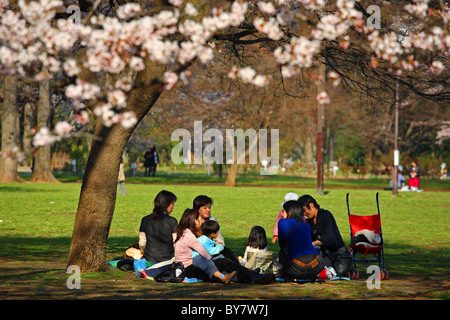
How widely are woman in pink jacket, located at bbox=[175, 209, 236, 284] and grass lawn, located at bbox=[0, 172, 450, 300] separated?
17cm

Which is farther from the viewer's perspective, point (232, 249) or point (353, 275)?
point (232, 249)

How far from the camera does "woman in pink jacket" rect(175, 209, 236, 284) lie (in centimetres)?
943

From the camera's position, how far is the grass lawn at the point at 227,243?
27.9 feet

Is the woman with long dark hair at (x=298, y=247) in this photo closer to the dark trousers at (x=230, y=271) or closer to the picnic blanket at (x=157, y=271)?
the picnic blanket at (x=157, y=271)

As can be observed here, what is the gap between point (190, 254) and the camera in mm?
9617

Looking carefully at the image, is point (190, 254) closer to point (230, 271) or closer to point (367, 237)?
point (230, 271)

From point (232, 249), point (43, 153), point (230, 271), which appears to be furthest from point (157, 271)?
point (43, 153)

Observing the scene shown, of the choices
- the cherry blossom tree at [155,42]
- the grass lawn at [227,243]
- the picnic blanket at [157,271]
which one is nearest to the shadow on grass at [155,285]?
the grass lawn at [227,243]

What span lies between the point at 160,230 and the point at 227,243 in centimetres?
406

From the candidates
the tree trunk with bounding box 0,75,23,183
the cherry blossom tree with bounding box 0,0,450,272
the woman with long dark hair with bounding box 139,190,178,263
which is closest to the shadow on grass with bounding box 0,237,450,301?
the woman with long dark hair with bounding box 139,190,178,263

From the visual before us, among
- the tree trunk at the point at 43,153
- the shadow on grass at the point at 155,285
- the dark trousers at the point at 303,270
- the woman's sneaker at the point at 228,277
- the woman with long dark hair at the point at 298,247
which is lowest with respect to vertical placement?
the shadow on grass at the point at 155,285

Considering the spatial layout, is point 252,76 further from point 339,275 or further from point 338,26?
point 339,275

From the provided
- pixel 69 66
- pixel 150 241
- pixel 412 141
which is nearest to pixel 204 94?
pixel 412 141

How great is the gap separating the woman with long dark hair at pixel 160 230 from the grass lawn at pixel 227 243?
50cm
